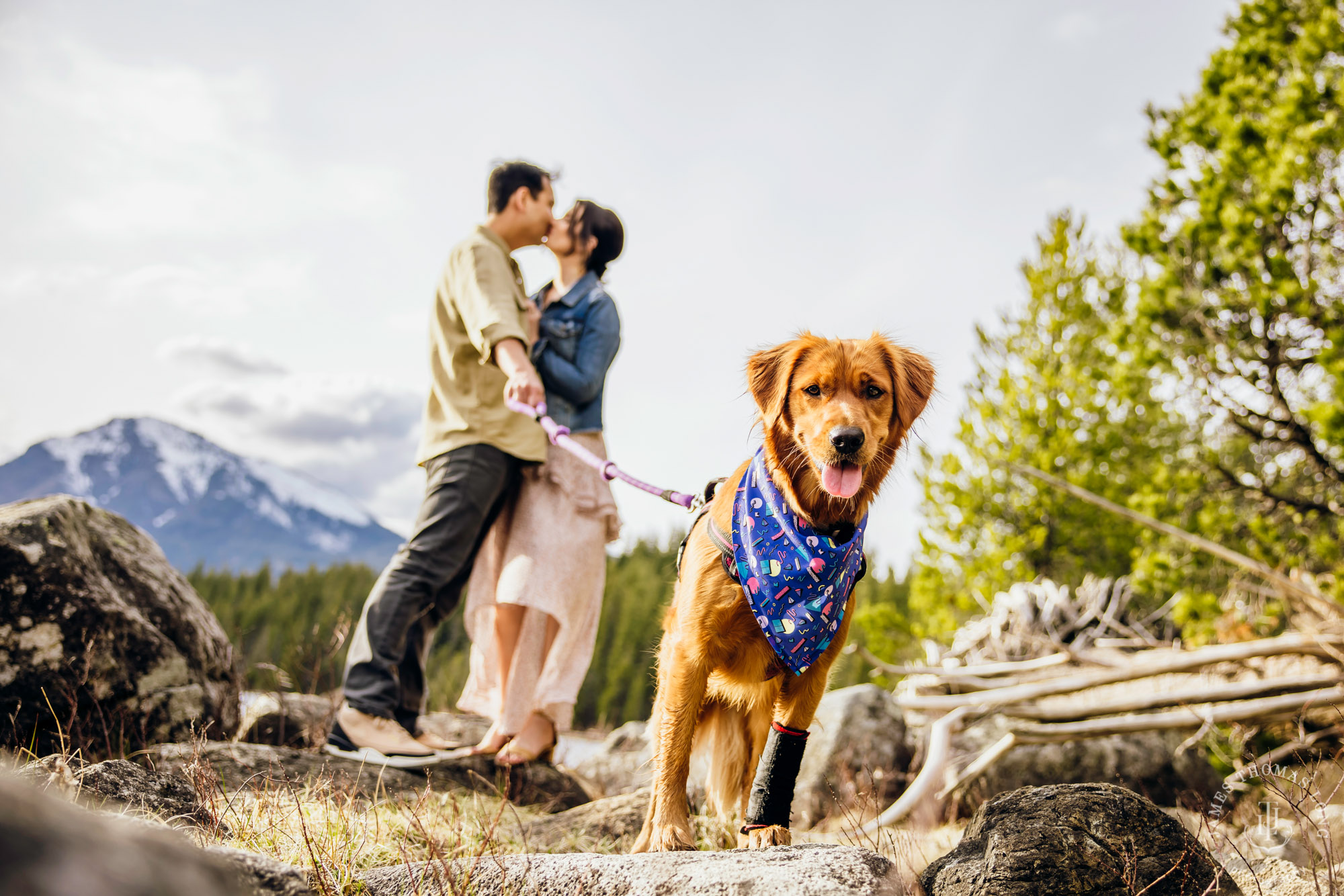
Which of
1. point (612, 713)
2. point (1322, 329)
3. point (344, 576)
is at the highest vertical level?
point (1322, 329)

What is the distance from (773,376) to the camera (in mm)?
2875

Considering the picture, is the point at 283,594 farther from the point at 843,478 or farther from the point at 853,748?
the point at 843,478

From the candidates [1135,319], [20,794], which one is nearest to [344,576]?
[1135,319]

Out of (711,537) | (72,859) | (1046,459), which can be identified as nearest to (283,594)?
(1046,459)

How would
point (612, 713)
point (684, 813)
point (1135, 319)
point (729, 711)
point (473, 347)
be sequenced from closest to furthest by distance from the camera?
1. point (684, 813)
2. point (729, 711)
3. point (473, 347)
4. point (1135, 319)
5. point (612, 713)

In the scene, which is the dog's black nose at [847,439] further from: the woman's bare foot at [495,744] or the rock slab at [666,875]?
the woman's bare foot at [495,744]

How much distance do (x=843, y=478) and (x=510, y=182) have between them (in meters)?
3.43

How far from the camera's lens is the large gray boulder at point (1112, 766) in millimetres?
6477

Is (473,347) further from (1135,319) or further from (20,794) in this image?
(1135,319)

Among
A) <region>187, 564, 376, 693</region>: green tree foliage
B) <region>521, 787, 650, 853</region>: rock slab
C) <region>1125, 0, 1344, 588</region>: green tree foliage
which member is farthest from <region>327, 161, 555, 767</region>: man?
<region>187, 564, 376, 693</region>: green tree foliage

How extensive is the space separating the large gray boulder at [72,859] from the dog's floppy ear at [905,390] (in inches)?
100

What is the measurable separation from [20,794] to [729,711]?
9.31 ft

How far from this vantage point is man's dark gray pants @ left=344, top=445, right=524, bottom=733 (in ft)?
13.5

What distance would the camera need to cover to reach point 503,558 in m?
4.76
